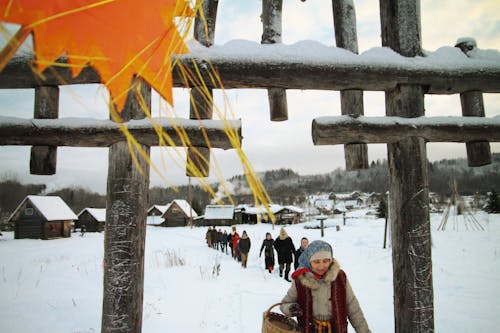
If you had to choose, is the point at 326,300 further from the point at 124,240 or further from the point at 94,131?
the point at 94,131

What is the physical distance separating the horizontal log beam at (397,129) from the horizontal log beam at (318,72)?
363mm

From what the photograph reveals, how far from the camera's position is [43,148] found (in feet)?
8.70

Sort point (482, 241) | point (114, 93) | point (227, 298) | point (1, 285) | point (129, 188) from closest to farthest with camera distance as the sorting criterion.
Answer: point (114, 93) < point (129, 188) < point (227, 298) < point (1, 285) < point (482, 241)

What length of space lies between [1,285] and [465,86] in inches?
410

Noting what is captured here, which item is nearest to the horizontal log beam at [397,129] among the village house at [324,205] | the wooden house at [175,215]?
the village house at [324,205]

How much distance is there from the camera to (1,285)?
7160 millimetres

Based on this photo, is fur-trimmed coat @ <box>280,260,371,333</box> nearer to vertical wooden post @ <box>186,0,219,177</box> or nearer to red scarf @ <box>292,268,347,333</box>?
red scarf @ <box>292,268,347,333</box>

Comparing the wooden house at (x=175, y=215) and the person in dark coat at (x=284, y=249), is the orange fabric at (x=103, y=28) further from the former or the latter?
the wooden house at (x=175, y=215)

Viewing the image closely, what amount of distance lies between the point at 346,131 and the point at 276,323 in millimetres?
1941

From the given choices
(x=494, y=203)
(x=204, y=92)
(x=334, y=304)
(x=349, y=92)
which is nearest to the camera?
(x=334, y=304)

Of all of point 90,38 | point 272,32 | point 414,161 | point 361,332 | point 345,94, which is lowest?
point 361,332

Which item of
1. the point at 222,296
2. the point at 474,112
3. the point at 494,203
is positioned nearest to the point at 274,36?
the point at 474,112

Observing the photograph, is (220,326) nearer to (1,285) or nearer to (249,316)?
(249,316)

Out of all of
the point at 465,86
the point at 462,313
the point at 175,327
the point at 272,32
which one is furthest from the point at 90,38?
the point at 462,313
